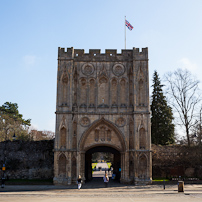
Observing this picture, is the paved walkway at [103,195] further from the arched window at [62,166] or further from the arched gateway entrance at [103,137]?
the arched gateway entrance at [103,137]

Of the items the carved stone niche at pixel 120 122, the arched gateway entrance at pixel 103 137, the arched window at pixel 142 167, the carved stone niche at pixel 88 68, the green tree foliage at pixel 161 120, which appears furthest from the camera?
the green tree foliage at pixel 161 120

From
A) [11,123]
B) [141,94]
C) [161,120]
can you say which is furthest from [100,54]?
[11,123]

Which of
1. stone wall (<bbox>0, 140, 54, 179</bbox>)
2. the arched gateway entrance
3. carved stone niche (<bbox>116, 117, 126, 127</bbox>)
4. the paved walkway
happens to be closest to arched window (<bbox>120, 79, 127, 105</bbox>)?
carved stone niche (<bbox>116, 117, 126, 127</bbox>)

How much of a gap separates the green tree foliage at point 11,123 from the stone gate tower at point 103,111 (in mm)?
31339

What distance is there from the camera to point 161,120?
4416 cm

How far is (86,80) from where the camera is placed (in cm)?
3416

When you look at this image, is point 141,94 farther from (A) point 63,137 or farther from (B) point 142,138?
(A) point 63,137

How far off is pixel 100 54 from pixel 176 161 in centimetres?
1609

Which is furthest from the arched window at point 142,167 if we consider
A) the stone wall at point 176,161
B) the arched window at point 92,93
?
the arched window at point 92,93

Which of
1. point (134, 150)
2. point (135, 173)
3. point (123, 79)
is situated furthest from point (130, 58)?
point (135, 173)

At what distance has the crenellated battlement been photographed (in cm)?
3400

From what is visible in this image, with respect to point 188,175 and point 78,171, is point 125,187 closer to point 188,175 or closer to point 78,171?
point 78,171

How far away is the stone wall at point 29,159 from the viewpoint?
1448 inches

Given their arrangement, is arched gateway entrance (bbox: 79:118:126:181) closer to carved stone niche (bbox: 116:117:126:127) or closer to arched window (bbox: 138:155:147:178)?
carved stone niche (bbox: 116:117:126:127)
